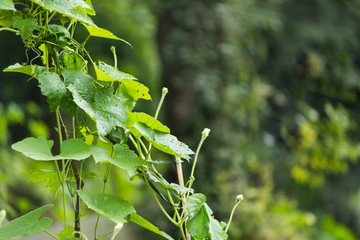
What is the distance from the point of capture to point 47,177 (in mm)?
721

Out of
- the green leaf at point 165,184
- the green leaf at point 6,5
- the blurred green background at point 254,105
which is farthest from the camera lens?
the blurred green background at point 254,105

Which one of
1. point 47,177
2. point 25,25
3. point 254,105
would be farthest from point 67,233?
point 254,105

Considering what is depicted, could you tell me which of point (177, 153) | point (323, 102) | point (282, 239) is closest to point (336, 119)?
point (323, 102)

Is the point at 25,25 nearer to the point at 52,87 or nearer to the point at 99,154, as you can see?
the point at 52,87

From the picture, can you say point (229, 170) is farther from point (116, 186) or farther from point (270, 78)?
point (116, 186)

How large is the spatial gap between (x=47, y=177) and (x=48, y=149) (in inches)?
5.2

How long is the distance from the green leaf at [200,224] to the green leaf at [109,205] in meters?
0.09

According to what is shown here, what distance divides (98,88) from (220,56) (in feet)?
8.45

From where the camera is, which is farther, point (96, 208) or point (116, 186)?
point (116, 186)

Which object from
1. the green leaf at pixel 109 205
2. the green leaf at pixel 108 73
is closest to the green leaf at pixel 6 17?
the green leaf at pixel 108 73

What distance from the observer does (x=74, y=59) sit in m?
0.67

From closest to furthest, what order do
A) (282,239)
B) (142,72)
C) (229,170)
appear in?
(229,170) < (282,239) < (142,72)

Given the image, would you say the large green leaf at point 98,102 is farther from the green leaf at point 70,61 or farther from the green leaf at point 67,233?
the green leaf at point 67,233

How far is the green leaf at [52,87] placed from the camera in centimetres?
60
